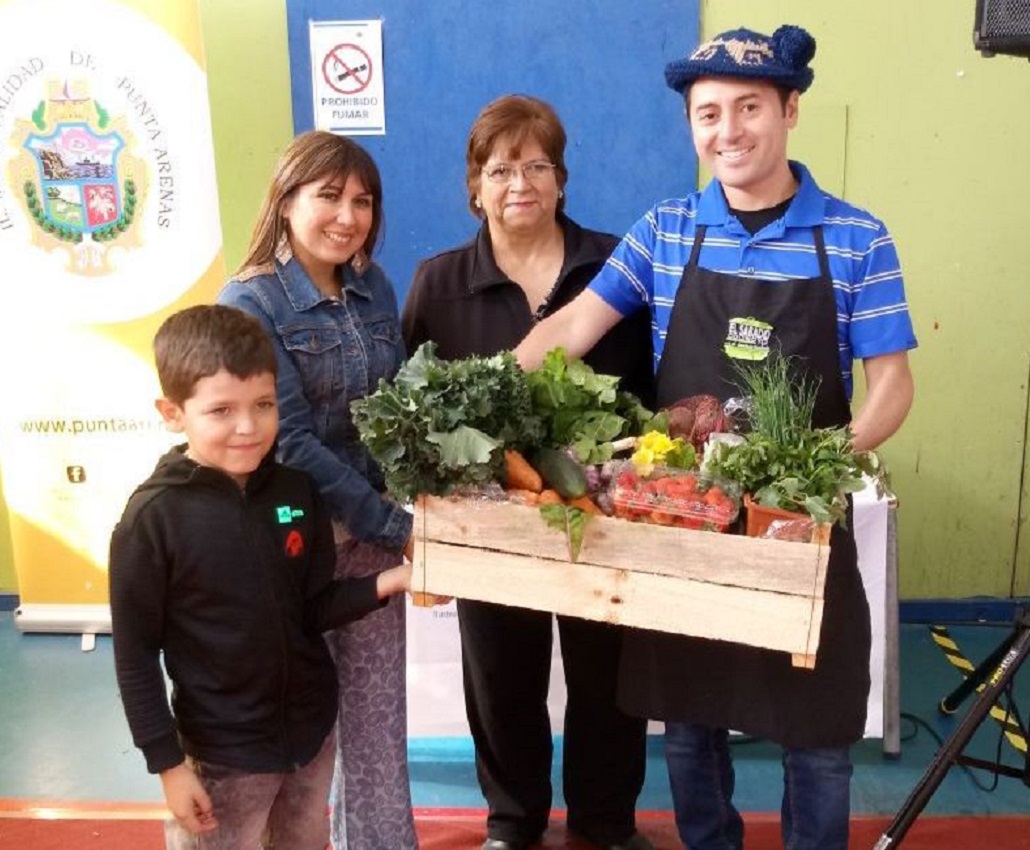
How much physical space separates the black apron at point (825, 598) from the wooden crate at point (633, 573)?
0.25 metres

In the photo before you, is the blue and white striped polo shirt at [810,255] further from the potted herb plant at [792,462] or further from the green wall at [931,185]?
the green wall at [931,185]

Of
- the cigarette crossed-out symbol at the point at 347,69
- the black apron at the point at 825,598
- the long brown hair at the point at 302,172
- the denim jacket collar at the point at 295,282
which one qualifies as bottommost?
the black apron at the point at 825,598

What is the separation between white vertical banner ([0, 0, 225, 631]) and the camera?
3537mm

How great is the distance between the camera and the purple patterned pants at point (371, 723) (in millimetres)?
2141

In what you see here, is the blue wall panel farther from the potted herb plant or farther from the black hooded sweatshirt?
the potted herb plant

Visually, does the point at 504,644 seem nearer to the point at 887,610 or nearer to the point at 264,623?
the point at 264,623

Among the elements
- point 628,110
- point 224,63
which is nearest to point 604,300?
point 628,110

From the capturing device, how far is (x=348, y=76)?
3.73m

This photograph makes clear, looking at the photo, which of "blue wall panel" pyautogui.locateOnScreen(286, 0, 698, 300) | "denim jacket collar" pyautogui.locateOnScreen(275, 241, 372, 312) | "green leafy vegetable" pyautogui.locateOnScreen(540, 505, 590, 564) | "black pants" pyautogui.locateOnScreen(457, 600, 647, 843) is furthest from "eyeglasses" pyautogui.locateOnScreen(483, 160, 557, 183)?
"blue wall panel" pyautogui.locateOnScreen(286, 0, 698, 300)

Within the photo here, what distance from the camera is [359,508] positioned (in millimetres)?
1990

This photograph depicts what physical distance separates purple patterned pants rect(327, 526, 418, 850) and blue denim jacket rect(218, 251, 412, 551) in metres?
0.13

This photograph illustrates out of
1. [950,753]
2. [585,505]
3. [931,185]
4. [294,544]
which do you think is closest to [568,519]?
[585,505]

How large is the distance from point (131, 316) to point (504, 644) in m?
2.05

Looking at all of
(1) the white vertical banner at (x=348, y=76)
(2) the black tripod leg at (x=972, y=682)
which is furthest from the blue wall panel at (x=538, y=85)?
(2) the black tripod leg at (x=972, y=682)
